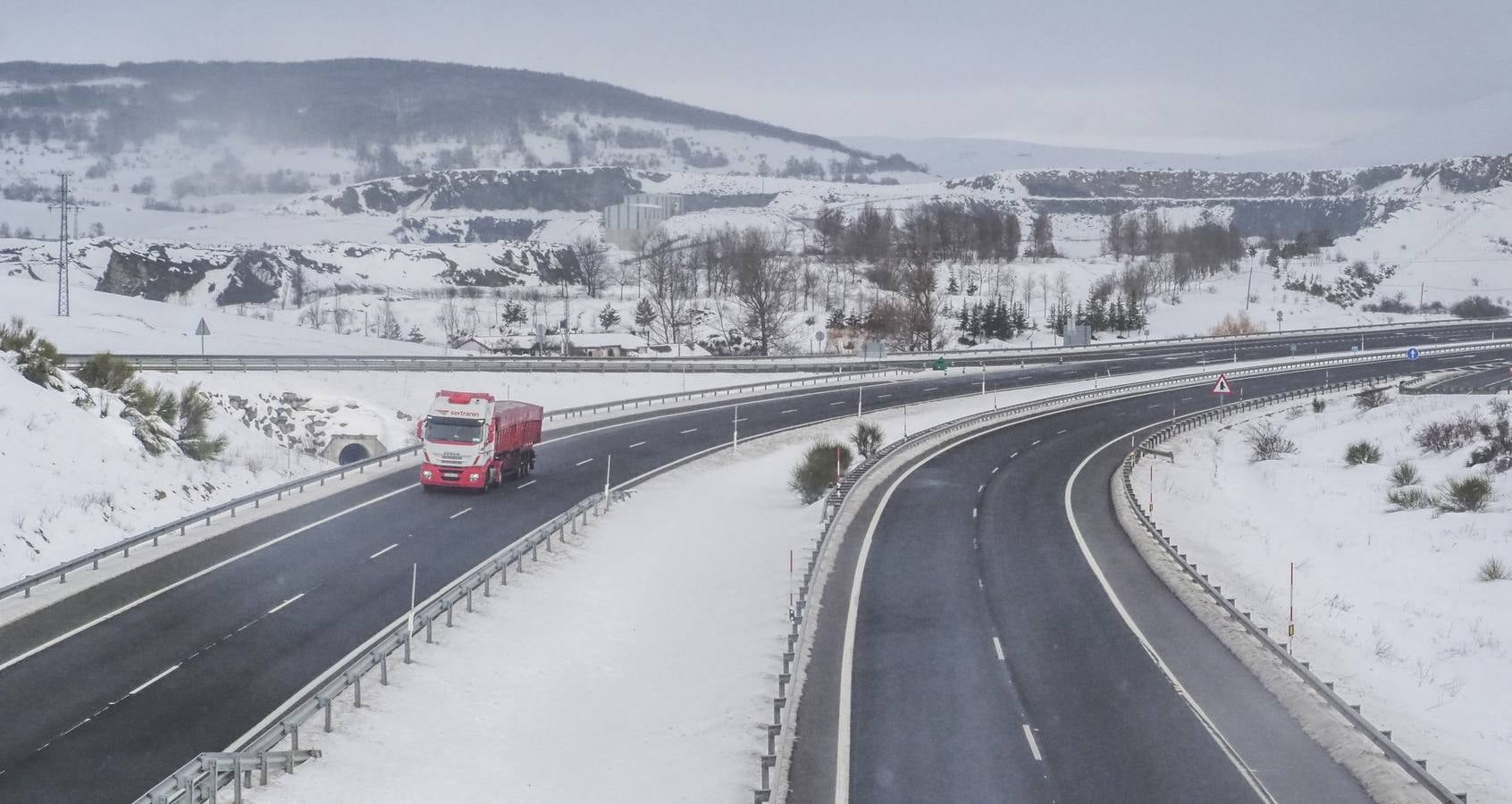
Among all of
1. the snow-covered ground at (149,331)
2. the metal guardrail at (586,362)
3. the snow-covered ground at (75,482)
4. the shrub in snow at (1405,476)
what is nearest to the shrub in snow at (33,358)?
the snow-covered ground at (75,482)

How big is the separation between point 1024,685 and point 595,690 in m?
8.28

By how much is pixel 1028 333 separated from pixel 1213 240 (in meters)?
82.6

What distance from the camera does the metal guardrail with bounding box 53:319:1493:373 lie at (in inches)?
2566

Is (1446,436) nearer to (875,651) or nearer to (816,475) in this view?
(816,475)

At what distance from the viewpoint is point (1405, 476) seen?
44.0m

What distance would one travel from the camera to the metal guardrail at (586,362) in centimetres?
6519

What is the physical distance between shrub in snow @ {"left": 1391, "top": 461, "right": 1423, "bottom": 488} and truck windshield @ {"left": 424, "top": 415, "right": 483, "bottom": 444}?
3257 centimetres

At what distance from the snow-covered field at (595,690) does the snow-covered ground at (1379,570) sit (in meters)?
11.2

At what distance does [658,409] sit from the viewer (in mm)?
67250

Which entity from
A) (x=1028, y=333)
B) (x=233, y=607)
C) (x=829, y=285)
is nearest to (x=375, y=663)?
(x=233, y=607)

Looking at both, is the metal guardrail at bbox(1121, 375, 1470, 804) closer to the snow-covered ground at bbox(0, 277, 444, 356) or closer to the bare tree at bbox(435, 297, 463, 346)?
the snow-covered ground at bbox(0, 277, 444, 356)

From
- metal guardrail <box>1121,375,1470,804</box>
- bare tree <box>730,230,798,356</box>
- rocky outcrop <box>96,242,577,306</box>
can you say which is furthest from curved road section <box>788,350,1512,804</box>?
rocky outcrop <box>96,242,577,306</box>

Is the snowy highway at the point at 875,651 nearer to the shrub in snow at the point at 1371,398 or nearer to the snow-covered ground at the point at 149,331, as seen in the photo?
the shrub in snow at the point at 1371,398

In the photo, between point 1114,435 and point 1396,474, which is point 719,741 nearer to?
point 1396,474
